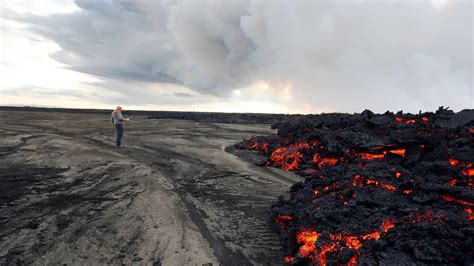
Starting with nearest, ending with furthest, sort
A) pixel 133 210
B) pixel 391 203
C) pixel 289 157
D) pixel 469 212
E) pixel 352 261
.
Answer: pixel 352 261, pixel 469 212, pixel 391 203, pixel 133 210, pixel 289 157

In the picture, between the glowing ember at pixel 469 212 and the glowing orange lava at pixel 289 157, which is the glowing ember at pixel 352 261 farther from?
the glowing orange lava at pixel 289 157

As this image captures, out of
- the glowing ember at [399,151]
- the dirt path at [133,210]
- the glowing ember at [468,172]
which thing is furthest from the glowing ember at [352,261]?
the glowing ember at [399,151]

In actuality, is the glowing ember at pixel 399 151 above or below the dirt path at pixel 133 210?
above

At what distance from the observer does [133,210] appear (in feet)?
23.5

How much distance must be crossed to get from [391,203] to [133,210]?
5.88m

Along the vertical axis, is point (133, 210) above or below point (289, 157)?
below

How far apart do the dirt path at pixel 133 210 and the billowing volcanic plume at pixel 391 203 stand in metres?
0.93

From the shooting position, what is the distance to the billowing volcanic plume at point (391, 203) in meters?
4.38

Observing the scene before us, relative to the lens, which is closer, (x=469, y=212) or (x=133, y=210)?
(x=469, y=212)

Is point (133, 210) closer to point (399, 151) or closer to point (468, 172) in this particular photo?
point (468, 172)

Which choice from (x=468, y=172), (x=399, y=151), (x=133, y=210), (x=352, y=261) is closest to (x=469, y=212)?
(x=468, y=172)

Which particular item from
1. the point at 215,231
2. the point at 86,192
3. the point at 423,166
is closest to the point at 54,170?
the point at 86,192

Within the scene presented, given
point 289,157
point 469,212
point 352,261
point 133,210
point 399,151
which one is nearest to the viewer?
point 352,261

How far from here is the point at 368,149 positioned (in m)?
11.1
